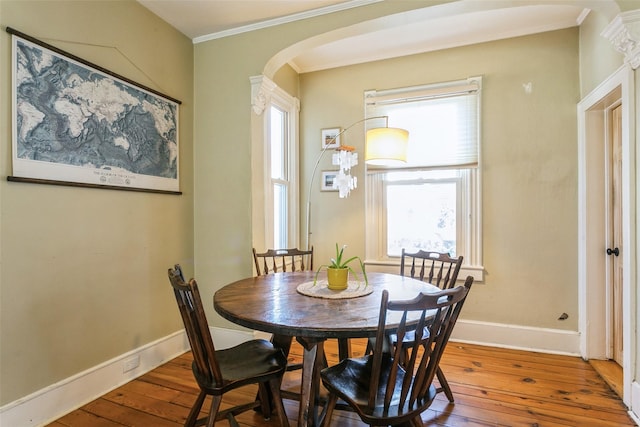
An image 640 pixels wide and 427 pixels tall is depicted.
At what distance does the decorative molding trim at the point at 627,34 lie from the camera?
184cm

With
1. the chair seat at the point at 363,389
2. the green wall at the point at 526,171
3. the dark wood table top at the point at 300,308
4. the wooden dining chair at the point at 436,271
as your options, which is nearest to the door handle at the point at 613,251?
the green wall at the point at 526,171

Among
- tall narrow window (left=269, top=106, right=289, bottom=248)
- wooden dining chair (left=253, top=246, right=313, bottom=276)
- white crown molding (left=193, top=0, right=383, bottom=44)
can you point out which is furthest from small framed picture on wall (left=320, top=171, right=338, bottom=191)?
white crown molding (left=193, top=0, right=383, bottom=44)

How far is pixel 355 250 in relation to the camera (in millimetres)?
3402

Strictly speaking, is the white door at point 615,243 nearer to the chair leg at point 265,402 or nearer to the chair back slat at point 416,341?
the chair back slat at point 416,341

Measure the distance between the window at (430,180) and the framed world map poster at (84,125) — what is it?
1.91 m

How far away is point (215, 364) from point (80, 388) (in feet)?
4.11

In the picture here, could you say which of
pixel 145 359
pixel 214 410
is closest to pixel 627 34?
pixel 214 410

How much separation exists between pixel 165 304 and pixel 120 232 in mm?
716

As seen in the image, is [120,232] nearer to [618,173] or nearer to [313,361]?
[313,361]

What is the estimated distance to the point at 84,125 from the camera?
6.77ft

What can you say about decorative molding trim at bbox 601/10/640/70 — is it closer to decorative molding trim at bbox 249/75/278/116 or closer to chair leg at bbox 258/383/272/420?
decorative molding trim at bbox 249/75/278/116

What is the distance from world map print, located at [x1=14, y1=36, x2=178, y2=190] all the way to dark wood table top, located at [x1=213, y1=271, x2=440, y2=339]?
1.17 meters

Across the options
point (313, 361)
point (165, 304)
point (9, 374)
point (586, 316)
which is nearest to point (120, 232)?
point (165, 304)

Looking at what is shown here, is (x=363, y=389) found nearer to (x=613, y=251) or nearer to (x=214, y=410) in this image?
(x=214, y=410)
